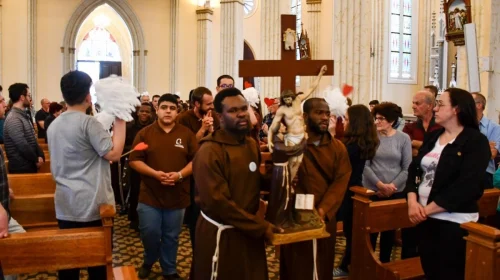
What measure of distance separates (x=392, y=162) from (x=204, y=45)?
43.0ft

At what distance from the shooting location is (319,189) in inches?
126

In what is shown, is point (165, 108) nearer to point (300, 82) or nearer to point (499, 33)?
point (499, 33)

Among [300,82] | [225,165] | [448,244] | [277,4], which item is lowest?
[448,244]

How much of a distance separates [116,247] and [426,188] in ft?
11.7

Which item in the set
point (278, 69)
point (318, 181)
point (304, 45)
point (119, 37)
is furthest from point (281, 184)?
point (119, 37)

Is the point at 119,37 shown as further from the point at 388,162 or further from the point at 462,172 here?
the point at 462,172

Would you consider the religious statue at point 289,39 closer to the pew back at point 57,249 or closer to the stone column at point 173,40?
the pew back at point 57,249

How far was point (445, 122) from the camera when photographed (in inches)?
120

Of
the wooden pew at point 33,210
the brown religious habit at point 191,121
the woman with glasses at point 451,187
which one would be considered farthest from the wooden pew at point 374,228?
the wooden pew at point 33,210

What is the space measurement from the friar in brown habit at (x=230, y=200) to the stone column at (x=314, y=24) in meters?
13.9

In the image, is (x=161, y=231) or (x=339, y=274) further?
(x=339, y=274)

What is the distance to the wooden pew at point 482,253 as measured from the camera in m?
2.52

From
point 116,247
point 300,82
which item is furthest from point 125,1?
point 116,247

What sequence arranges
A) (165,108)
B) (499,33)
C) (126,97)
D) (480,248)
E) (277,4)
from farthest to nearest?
(277,4), (499,33), (165,108), (126,97), (480,248)
